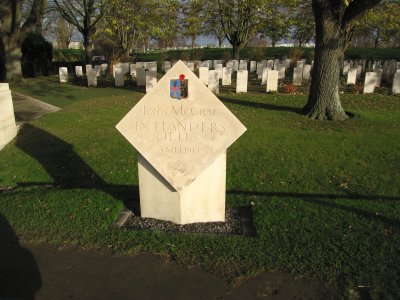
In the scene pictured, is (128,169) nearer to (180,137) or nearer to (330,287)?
(180,137)

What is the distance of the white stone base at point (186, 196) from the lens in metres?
4.06

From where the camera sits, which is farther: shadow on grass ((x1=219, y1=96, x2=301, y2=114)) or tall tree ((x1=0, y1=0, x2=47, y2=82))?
tall tree ((x1=0, y1=0, x2=47, y2=82))

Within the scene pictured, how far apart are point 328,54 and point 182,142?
7153 mm

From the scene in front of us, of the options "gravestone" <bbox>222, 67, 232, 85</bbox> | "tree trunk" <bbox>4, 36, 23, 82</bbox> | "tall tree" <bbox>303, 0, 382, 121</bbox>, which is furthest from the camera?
"tree trunk" <bbox>4, 36, 23, 82</bbox>

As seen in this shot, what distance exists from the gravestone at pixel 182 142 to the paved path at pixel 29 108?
311 inches

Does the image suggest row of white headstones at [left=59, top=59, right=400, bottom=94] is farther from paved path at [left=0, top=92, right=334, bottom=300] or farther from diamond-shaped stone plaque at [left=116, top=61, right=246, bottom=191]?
paved path at [left=0, top=92, right=334, bottom=300]

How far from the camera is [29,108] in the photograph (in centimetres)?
1221

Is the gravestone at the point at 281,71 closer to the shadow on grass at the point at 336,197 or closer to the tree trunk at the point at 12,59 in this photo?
the shadow on grass at the point at 336,197

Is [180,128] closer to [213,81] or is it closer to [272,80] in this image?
[213,81]

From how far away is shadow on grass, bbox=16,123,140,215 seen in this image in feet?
17.4

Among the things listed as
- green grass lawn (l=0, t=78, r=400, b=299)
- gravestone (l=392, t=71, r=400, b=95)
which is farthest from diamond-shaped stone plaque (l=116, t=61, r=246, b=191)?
gravestone (l=392, t=71, r=400, b=95)

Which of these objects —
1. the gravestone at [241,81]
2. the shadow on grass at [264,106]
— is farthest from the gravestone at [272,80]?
the shadow on grass at [264,106]

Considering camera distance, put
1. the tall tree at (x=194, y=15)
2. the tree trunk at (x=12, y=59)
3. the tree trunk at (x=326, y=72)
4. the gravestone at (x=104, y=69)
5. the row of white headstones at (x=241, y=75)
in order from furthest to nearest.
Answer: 1. the tall tree at (x=194, y=15)
2. the gravestone at (x=104, y=69)
3. the tree trunk at (x=12, y=59)
4. the row of white headstones at (x=241, y=75)
5. the tree trunk at (x=326, y=72)

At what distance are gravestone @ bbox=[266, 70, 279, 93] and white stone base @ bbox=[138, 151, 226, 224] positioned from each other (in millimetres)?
10957
